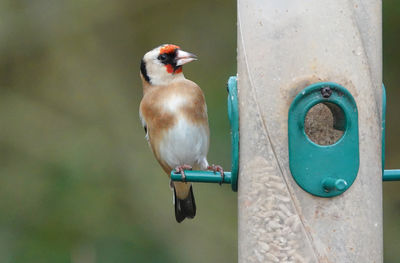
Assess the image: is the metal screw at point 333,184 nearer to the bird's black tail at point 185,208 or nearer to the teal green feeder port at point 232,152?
the teal green feeder port at point 232,152

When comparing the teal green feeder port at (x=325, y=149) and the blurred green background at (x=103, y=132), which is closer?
the teal green feeder port at (x=325, y=149)

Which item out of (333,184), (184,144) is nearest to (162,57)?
(184,144)

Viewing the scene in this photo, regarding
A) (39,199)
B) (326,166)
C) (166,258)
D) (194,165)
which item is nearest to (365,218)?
(326,166)

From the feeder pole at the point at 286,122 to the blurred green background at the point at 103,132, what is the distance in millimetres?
2830

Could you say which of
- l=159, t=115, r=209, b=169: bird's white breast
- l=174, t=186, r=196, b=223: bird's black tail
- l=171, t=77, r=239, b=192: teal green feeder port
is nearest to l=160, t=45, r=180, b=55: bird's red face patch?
l=159, t=115, r=209, b=169: bird's white breast

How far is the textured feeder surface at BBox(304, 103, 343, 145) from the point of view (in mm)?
3430

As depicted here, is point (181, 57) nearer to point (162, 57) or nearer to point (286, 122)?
point (162, 57)

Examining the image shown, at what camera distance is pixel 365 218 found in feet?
11.1

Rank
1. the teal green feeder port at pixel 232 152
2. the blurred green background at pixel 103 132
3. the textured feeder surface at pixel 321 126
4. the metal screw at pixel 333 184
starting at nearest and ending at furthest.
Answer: the metal screw at pixel 333 184 → the textured feeder surface at pixel 321 126 → the teal green feeder port at pixel 232 152 → the blurred green background at pixel 103 132

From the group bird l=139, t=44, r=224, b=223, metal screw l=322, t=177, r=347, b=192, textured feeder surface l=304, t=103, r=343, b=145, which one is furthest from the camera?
bird l=139, t=44, r=224, b=223

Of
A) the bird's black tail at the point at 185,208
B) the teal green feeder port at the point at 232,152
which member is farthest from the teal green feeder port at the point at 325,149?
the bird's black tail at the point at 185,208

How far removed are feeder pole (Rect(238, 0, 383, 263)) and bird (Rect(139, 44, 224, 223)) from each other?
1277 millimetres

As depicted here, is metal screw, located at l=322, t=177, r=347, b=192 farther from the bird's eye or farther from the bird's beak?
the bird's eye

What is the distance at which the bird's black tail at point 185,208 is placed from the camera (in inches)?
211
